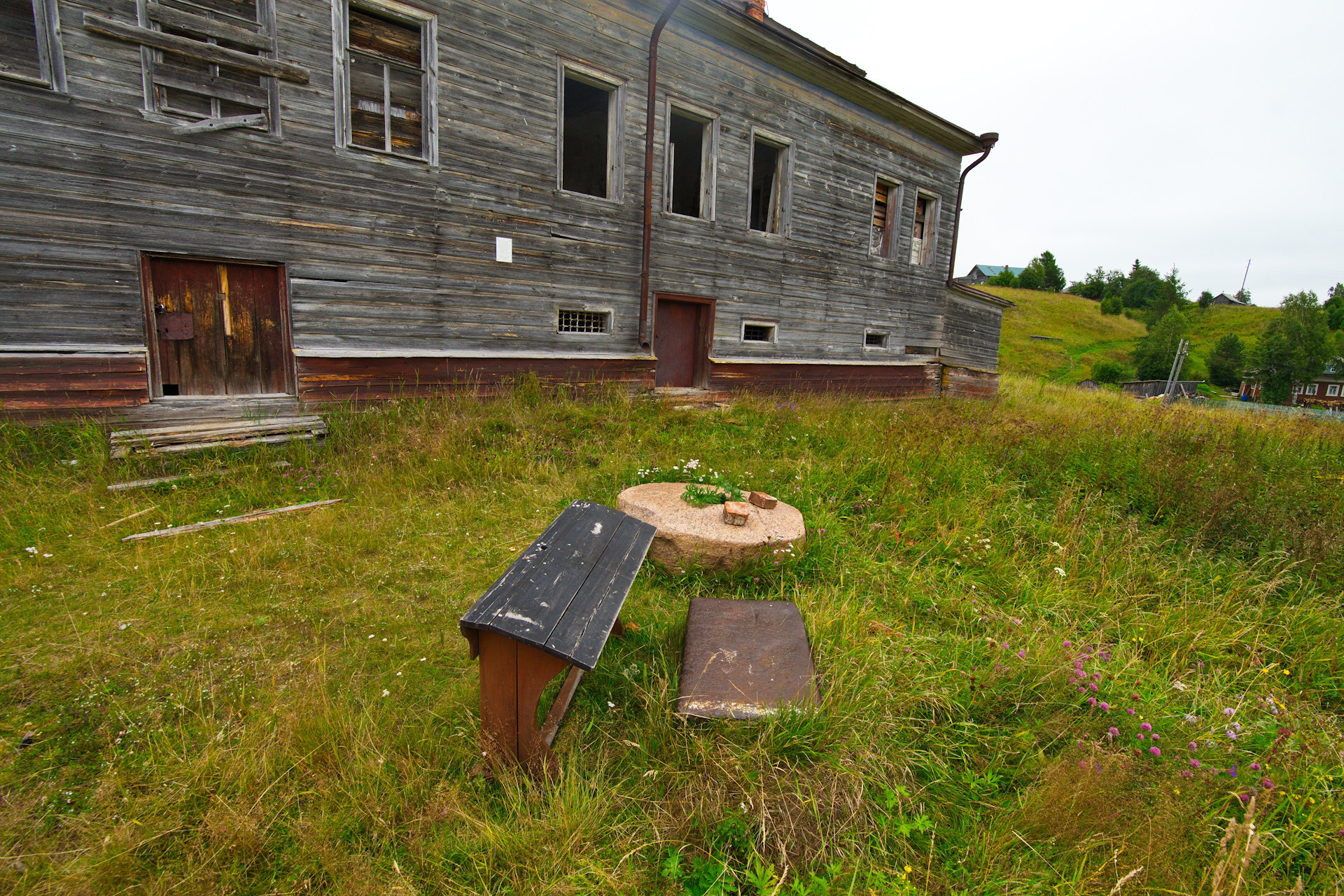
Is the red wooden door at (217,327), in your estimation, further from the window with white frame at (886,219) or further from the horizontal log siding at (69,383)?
the window with white frame at (886,219)

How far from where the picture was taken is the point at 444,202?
720 centimetres

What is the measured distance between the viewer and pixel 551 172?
796cm

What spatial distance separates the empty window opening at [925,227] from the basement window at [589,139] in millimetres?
7519

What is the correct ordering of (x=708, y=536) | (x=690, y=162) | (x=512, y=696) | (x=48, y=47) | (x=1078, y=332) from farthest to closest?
(x=1078, y=332) → (x=690, y=162) → (x=48, y=47) → (x=708, y=536) → (x=512, y=696)

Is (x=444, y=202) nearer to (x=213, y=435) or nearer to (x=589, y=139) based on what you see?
(x=213, y=435)

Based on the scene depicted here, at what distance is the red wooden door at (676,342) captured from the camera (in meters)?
9.77

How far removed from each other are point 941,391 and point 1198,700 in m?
12.7

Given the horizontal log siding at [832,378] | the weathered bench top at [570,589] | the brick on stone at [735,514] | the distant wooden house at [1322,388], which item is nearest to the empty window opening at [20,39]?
the weathered bench top at [570,589]

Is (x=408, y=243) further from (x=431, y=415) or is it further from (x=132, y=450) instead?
(x=132, y=450)

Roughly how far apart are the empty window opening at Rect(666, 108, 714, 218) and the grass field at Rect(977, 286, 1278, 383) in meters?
40.7

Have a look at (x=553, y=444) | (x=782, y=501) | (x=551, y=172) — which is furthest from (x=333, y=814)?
(x=551, y=172)

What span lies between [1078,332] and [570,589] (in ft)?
240

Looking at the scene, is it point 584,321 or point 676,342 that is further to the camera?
point 676,342

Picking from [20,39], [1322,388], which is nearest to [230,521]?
[20,39]
